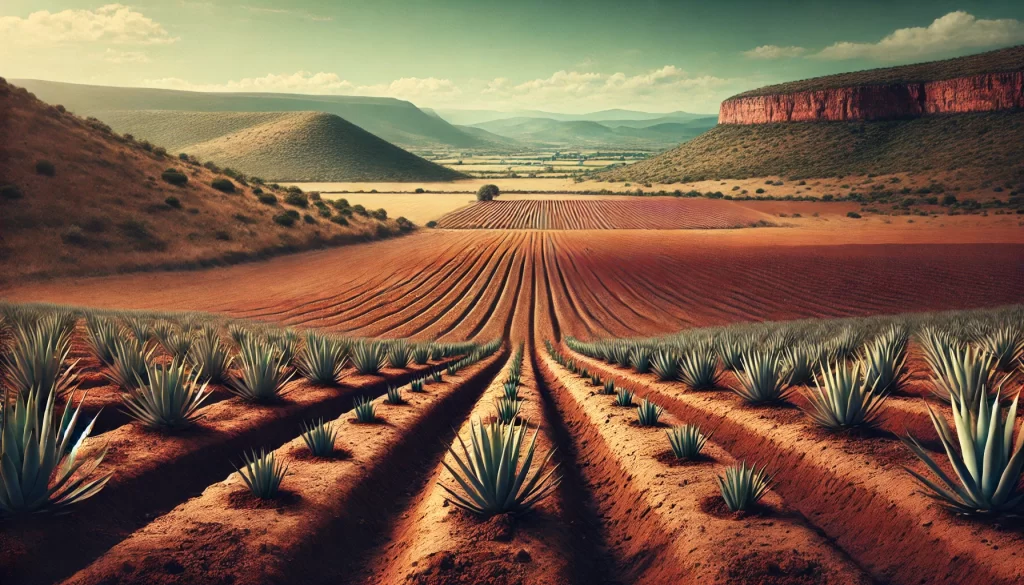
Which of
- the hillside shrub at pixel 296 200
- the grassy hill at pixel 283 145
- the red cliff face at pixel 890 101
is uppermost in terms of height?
the red cliff face at pixel 890 101

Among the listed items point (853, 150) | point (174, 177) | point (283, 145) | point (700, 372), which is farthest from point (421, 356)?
point (283, 145)

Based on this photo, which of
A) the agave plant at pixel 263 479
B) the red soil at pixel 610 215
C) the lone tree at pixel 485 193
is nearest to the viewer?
the agave plant at pixel 263 479

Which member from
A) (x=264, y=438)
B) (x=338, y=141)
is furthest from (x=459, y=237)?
(x=338, y=141)

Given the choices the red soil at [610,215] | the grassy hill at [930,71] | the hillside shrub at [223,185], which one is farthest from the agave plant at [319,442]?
the grassy hill at [930,71]

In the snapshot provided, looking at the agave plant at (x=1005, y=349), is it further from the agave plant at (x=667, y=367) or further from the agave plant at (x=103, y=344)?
the agave plant at (x=103, y=344)

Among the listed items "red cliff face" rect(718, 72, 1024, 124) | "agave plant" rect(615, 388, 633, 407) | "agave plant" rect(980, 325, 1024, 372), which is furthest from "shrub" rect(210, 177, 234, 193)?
"red cliff face" rect(718, 72, 1024, 124)

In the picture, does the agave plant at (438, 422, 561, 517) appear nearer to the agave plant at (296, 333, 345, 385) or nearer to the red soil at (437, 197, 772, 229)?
the agave plant at (296, 333, 345, 385)

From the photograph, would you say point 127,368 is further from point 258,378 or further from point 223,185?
point 223,185

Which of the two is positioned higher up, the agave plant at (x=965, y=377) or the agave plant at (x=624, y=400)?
the agave plant at (x=965, y=377)

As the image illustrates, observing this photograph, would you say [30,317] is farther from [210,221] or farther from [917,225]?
[917,225]
